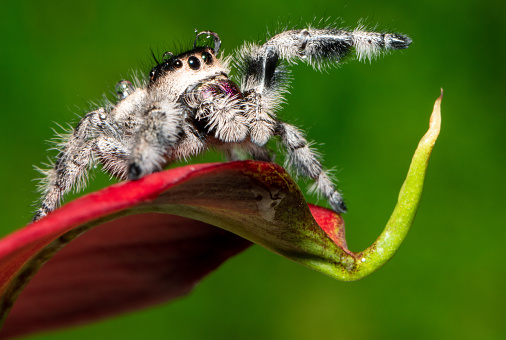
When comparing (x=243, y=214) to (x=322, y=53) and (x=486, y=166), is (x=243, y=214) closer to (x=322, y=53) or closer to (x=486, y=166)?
(x=322, y=53)

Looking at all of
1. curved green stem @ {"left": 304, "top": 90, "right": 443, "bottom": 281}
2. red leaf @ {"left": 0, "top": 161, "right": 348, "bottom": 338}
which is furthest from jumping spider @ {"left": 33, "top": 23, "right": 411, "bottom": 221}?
curved green stem @ {"left": 304, "top": 90, "right": 443, "bottom": 281}

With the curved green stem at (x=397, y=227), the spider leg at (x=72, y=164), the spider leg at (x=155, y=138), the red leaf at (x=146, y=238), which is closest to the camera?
the red leaf at (x=146, y=238)

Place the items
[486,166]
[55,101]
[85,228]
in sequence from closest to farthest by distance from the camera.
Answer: [85,228], [486,166], [55,101]

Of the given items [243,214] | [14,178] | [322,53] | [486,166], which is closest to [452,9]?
[486,166]

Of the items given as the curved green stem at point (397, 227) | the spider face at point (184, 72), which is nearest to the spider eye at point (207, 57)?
the spider face at point (184, 72)

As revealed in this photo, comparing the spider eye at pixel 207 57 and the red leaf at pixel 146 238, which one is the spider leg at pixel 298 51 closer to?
the spider eye at pixel 207 57

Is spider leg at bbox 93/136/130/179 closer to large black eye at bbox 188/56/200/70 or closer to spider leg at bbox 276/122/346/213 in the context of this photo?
large black eye at bbox 188/56/200/70

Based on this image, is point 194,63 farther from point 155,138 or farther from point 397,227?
point 397,227
